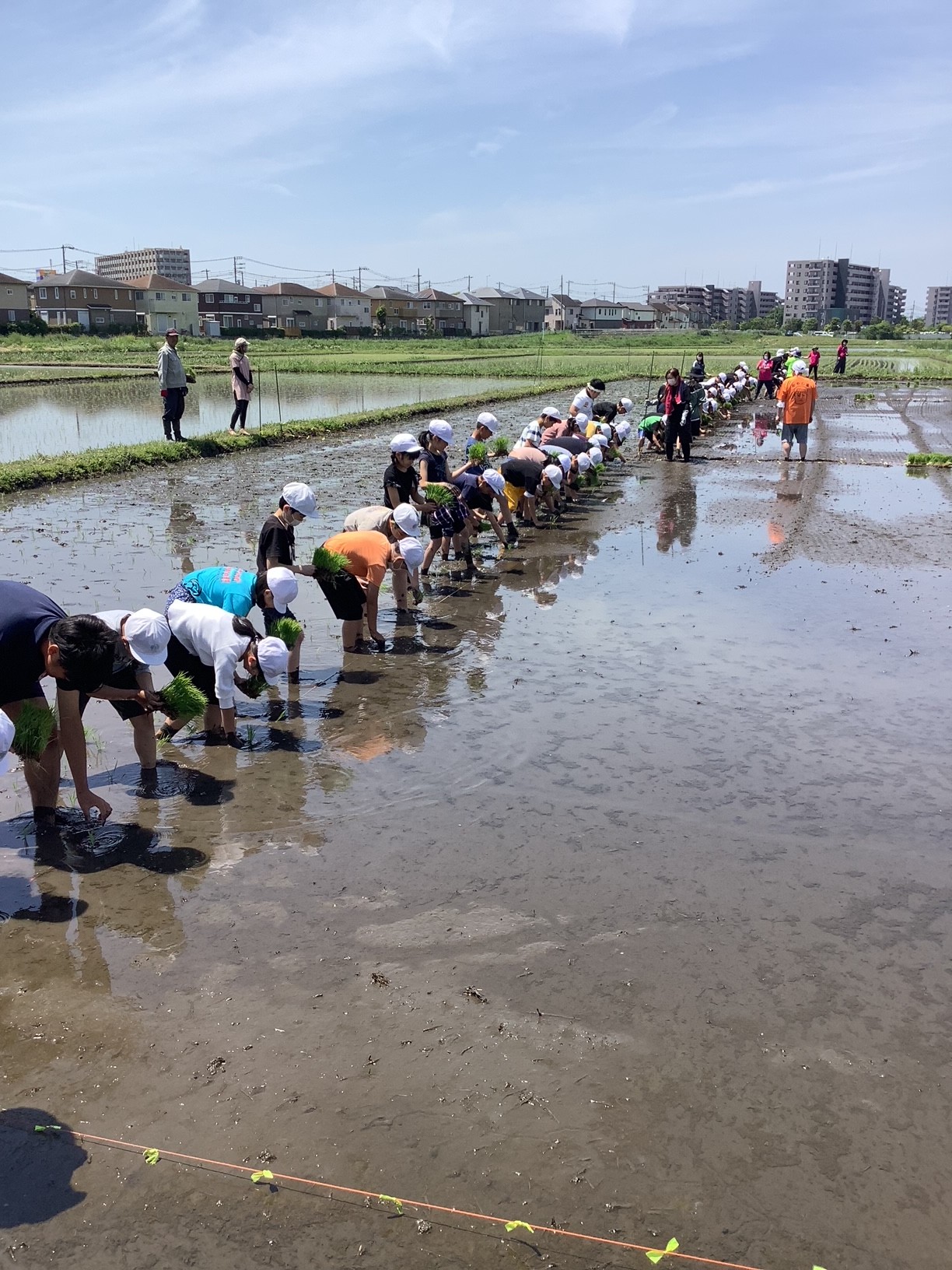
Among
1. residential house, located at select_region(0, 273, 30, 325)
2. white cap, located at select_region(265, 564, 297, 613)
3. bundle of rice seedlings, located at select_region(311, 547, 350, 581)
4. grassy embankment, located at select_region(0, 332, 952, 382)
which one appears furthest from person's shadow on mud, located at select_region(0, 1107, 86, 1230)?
residential house, located at select_region(0, 273, 30, 325)

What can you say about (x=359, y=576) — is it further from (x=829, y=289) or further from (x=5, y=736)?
(x=829, y=289)

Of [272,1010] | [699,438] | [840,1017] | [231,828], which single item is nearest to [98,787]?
[231,828]

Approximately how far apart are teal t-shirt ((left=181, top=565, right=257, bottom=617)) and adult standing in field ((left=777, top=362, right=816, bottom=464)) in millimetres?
13403

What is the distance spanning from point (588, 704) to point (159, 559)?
5481mm

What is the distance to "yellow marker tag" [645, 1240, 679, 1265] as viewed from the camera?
279 centimetres

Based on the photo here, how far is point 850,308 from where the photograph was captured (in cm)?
18600

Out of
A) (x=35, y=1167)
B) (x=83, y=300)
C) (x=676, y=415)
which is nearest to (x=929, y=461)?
(x=676, y=415)

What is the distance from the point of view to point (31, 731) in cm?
464

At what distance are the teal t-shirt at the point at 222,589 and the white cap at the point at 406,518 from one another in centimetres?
209

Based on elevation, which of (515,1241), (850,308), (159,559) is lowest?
(515,1241)

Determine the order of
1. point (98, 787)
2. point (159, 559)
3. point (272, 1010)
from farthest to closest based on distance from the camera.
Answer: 1. point (159, 559)
2. point (98, 787)
3. point (272, 1010)

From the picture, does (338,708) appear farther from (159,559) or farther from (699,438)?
(699,438)

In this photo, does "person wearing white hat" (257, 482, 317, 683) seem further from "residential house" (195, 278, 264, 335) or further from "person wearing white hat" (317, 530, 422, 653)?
"residential house" (195, 278, 264, 335)

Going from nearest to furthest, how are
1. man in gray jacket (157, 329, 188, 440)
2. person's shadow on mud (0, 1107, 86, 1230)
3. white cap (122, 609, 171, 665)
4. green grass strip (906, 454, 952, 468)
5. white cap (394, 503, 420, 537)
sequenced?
person's shadow on mud (0, 1107, 86, 1230) → white cap (122, 609, 171, 665) → white cap (394, 503, 420, 537) → man in gray jacket (157, 329, 188, 440) → green grass strip (906, 454, 952, 468)
